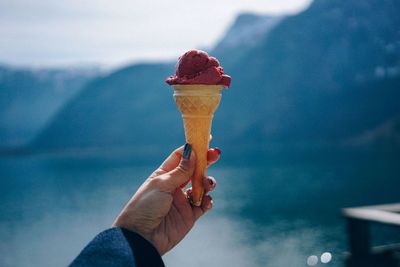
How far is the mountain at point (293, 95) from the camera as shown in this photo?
75688mm

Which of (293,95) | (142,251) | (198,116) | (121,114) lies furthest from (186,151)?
(121,114)

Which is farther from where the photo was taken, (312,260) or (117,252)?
(312,260)

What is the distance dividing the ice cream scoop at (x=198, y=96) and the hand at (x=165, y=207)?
59 mm

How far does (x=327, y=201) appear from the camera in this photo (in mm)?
35344

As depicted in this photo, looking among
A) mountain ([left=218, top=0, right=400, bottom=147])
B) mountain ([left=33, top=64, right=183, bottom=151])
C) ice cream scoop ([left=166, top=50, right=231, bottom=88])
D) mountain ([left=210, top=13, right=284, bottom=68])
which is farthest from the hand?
mountain ([left=210, top=13, right=284, bottom=68])

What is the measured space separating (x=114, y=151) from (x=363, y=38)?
60.6 metres

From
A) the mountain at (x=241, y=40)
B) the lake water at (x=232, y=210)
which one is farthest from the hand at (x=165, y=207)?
the mountain at (x=241, y=40)

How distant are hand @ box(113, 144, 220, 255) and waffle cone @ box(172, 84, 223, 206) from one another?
0.05 metres

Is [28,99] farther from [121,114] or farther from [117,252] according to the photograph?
[117,252]

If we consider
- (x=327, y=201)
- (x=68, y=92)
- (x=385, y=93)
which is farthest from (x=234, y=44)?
(x=68, y=92)

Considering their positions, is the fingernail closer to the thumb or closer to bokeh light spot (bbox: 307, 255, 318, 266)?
the thumb

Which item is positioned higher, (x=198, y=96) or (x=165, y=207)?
(x=198, y=96)

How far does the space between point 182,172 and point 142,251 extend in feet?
1.52

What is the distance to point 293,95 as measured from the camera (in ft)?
274
